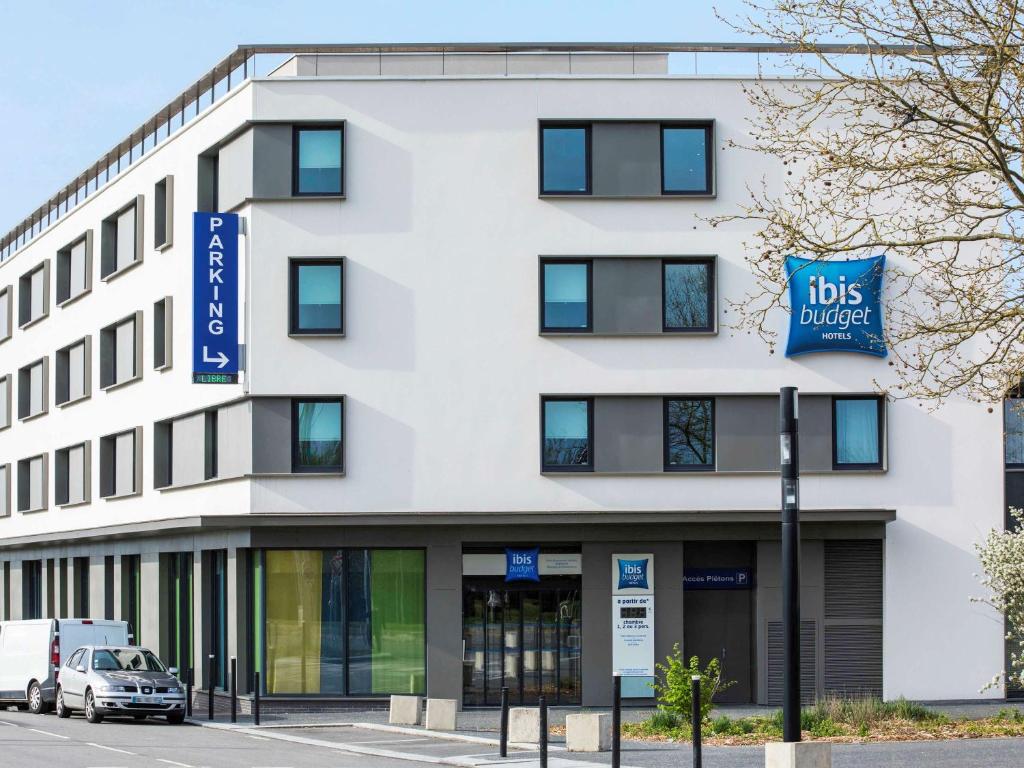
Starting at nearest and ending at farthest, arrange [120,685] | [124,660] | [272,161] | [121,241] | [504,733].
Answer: [504,733]
[120,685]
[124,660]
[272,161]
[121,241]

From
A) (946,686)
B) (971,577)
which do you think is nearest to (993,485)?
(971,577)

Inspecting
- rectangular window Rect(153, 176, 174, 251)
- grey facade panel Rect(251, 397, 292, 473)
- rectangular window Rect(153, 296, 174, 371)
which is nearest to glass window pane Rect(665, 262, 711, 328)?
grey facade panel Rect(251, 397, 292, 473)

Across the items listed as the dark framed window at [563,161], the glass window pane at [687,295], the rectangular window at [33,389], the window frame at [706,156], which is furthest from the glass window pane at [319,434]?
the rectangular window at [33,389]

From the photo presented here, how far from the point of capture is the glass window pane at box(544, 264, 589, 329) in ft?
111

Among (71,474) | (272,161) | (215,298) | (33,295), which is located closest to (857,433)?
(272,161)

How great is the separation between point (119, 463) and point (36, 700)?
Result: 9.70m

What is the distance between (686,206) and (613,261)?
1.93 meters

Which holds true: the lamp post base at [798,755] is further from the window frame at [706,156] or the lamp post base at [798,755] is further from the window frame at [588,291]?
the window frame at [706,156]

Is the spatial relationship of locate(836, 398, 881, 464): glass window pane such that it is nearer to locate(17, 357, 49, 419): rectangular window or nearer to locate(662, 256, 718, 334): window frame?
locate(662, 256, 718, 334): window frame

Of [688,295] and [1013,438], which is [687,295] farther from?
[1013,438]

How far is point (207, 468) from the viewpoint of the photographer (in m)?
36.1

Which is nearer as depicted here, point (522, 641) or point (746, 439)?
point (746, 439)

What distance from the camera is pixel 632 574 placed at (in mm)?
33531

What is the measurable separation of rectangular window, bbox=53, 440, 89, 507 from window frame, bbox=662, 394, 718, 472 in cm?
1921
